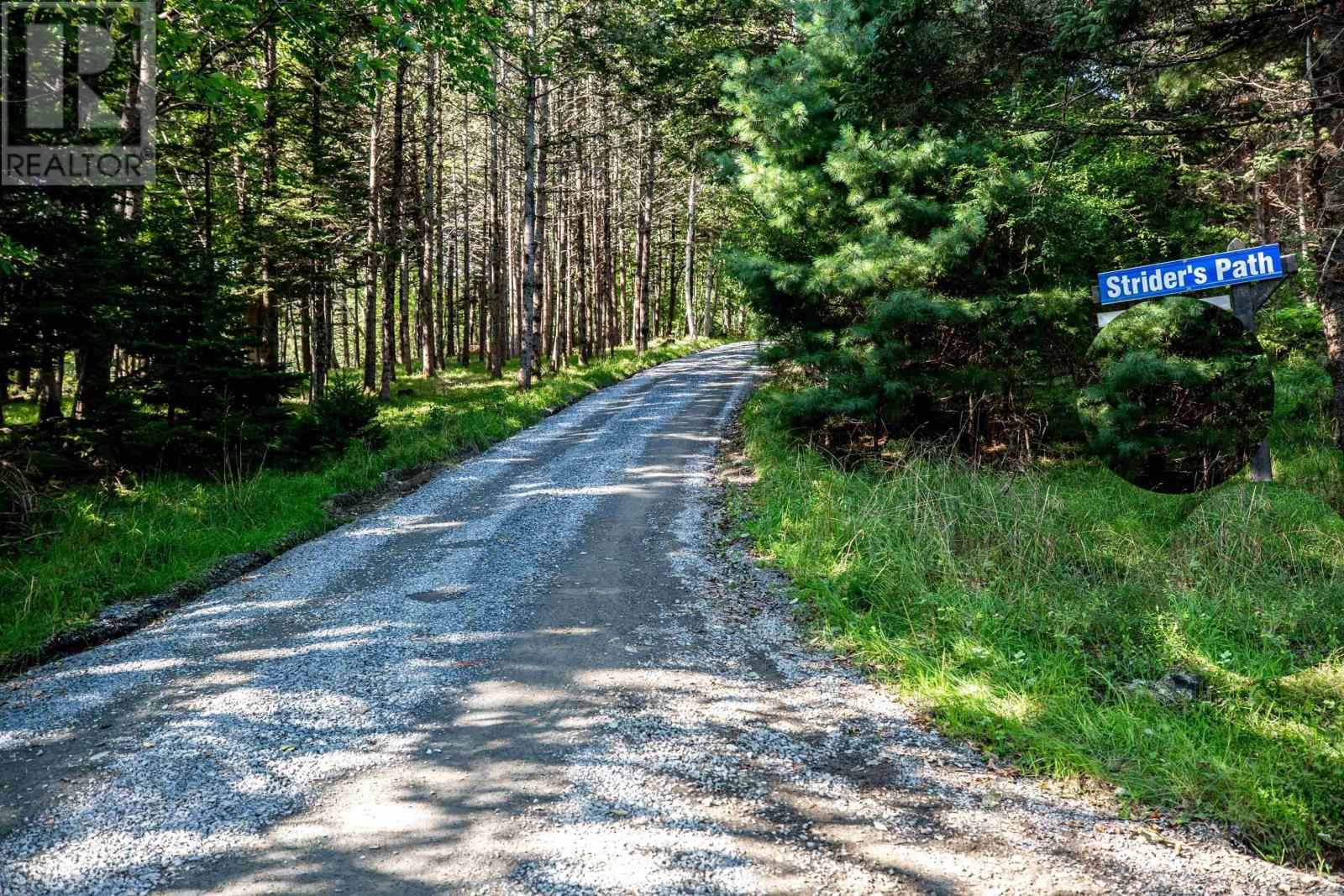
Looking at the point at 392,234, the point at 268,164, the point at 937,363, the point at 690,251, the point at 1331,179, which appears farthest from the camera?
the point at 690,251

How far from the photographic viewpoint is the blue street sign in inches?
279

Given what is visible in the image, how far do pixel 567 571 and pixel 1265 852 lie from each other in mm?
5399

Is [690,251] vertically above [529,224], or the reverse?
[690,251]

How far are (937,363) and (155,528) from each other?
10.0 metres

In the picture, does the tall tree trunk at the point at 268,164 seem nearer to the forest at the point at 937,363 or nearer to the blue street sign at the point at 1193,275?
the forest at the point at 937,363

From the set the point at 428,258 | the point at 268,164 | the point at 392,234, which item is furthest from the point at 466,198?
the point at 268,164

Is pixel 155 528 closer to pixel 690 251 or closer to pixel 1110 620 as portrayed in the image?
pixel 1110 620

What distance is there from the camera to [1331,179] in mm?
6922

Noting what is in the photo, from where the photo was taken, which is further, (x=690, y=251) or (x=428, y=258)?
(x=690, y=251)

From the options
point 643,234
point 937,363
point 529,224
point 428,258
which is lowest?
point 937,363

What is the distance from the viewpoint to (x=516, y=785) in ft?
12.0

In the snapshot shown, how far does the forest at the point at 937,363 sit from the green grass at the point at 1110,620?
→ 3cm

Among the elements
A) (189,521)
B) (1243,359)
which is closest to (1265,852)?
(1243,359)

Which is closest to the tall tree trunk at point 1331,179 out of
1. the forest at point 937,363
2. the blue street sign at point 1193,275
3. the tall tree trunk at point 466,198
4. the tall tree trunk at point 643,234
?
the forest at point 937,363
